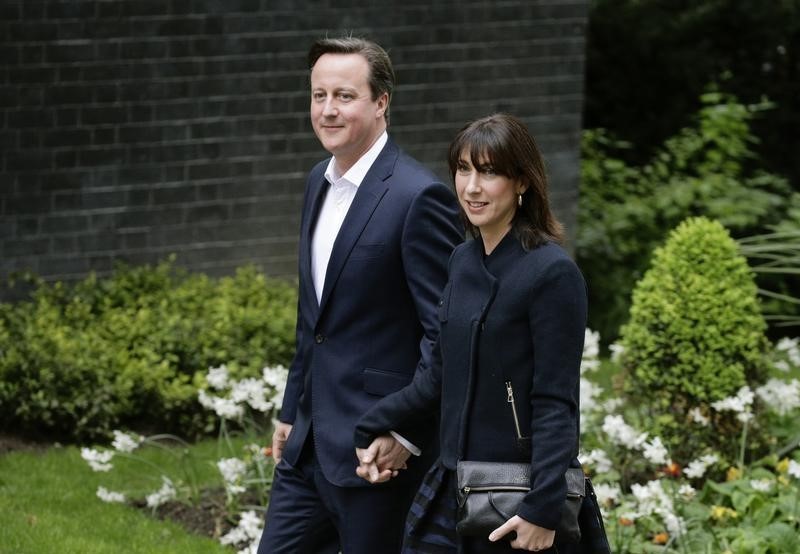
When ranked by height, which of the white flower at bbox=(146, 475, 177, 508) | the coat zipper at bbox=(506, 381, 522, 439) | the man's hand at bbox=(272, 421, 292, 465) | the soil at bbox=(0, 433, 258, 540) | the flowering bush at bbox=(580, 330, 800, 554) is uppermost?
the coat zipper at bbox=(506, 381, 522, 439)

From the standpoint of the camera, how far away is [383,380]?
400 centimetres

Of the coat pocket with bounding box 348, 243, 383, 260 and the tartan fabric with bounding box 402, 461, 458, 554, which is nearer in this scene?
the tartan fabric with bounding box 402, 461, 458, 554

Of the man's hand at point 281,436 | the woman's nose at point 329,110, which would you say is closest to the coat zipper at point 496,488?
the man's hand at point 281,436

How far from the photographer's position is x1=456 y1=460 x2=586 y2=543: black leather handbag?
3.34m

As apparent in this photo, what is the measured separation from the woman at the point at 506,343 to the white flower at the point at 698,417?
3190 millimetres

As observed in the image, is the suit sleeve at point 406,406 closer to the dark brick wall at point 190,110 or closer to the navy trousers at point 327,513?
the navy trousers at point 327,513

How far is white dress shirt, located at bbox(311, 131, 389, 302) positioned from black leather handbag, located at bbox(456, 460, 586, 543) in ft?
2.96

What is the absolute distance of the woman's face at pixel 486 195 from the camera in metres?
3.46

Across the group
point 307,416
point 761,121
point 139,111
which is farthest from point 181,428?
point 761,121

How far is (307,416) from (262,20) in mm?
5197

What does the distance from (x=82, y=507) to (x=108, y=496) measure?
0.12m

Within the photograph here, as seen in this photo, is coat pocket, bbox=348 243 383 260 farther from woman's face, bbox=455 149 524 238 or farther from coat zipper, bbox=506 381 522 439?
coat zipper, bbox=506 381 522 439

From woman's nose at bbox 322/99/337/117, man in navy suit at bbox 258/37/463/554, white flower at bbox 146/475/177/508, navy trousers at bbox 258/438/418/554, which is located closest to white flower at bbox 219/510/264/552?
white flower at bbox 146/475/177/508

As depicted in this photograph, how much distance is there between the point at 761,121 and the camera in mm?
14203
